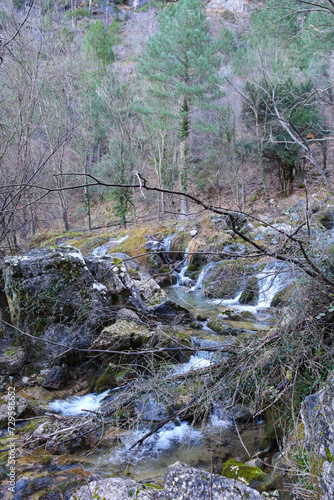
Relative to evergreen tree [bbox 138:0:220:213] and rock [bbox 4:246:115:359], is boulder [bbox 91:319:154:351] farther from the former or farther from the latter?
evergreen tree [bbox 138:0:220:213]

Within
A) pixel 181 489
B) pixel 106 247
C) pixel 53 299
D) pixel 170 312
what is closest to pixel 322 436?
pixel 181 489

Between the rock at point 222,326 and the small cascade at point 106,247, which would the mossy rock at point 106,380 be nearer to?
the rock at point 222,326

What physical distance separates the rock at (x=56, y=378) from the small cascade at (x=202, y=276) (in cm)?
572

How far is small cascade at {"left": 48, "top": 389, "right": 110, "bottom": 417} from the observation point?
14.6ft

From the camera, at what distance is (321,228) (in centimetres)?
347

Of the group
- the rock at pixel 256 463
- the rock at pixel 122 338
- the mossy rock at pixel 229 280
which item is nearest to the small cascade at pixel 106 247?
the mossy rock at pixel 229 280

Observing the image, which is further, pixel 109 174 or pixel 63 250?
pixel 109 174

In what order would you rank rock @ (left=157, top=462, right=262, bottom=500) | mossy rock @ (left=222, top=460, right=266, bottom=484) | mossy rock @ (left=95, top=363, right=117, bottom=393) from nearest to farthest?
rock @ (left=157, top=462, right=262, bottom=500) → mossy rock @ (left=222, top=460, right=266, bottom=484) → mossy rock @ (left=95, top=363, right=117, bottom=393)

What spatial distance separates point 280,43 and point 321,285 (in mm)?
16887

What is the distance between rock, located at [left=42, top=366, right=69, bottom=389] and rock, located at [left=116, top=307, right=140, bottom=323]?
1230 millimetres

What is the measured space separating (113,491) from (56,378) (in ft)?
9.87

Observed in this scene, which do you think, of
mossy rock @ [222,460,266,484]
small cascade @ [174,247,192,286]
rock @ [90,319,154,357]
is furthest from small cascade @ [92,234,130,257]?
mossy rock @ [222,460,266,484]

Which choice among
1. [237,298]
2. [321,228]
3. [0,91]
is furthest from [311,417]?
[237,298]

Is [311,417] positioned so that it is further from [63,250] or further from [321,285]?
[63,250]
